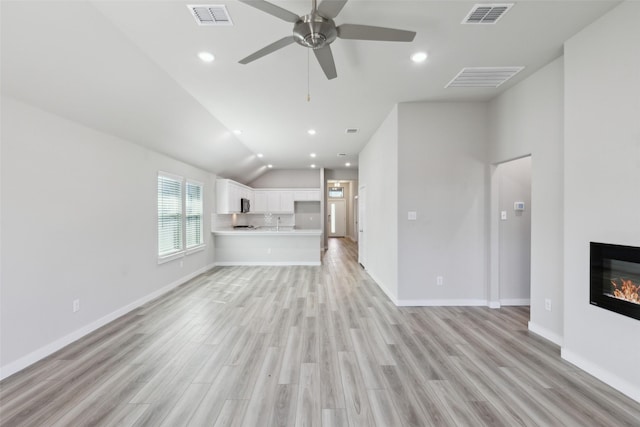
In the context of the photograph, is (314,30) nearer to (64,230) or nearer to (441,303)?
(64,230)

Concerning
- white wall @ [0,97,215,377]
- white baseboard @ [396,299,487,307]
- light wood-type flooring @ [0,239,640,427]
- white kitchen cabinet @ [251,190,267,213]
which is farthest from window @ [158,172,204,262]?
white baseboard @ [396,299,487,307]

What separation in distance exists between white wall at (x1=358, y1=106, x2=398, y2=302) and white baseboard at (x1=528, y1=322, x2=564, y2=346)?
1599mm

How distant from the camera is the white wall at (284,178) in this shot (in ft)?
30.2

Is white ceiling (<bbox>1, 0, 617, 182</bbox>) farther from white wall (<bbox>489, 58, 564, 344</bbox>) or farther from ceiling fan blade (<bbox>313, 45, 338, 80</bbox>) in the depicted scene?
ceiling fan blade (<bbox>313, 45, 338, 80</bbox>)

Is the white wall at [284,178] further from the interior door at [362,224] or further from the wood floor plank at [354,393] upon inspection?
the wood floor plank at [354,393]

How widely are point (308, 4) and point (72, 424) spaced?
3.45 meters

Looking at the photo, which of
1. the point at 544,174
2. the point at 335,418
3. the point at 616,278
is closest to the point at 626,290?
the point at 616,278

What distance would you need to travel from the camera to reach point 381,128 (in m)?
4.64

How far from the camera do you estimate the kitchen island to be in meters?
6.83

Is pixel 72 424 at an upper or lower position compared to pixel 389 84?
lower

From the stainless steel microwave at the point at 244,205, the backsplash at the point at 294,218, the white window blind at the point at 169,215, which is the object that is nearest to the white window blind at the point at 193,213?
the white window blind at the point at 169,215

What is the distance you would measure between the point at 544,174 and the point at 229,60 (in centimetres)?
363

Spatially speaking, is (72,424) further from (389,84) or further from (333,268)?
(333,268)

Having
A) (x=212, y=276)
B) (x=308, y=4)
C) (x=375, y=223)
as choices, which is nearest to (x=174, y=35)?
(x=308, y=4)
